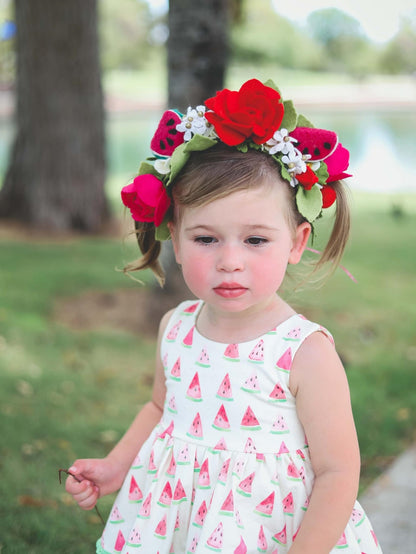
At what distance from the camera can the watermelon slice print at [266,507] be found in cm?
172

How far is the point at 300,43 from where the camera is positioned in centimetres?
4203

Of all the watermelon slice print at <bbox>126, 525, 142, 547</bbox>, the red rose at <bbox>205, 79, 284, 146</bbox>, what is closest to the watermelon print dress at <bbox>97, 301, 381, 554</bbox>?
the watermelon slice print at <bbox>126, 525, 142, 547</bbox>

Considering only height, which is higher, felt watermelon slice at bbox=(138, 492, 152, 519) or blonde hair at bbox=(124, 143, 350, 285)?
blonde hair at bbox=(124, 143, 350, 285)

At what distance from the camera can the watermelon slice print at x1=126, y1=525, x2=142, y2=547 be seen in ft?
5.99

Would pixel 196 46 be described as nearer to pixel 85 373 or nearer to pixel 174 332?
pixel 85 373

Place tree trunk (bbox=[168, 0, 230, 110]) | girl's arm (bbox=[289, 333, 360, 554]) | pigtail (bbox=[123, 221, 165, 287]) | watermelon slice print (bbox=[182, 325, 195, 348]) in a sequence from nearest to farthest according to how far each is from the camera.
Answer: girl's arm (bbox=[289, 333, 360, 554]), watermelon slice print (bbox=[182, 325, 195, 348]), pigtail (bbox=[123, 221, 165, 287]), tree trunk (bbox=[168, 0, 230, 110])

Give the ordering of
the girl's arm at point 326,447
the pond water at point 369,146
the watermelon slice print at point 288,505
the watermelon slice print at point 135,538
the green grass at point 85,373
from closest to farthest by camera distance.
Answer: the girl's arm at point 326,447
the watermelon slice print at point 288,505
the watermelon slice print at point 135,538
the green grass at point 85,373
the pond water at point 369,146

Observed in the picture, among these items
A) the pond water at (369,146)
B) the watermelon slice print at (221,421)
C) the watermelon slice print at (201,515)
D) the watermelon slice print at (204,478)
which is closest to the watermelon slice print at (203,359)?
the watermelon slice print at (221,421)

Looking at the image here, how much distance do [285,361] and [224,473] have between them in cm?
32

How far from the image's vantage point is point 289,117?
1.77 metres

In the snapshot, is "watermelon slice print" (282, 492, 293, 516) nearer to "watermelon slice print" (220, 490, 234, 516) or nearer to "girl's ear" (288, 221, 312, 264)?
"watermelon slice print" (220, 490, 234, 516)

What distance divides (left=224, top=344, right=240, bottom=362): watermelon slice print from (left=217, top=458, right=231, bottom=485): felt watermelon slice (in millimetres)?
252

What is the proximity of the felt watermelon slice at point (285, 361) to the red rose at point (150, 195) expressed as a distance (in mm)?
478

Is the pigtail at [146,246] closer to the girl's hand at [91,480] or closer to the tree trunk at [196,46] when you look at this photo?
the girl's hand at [91,480]
